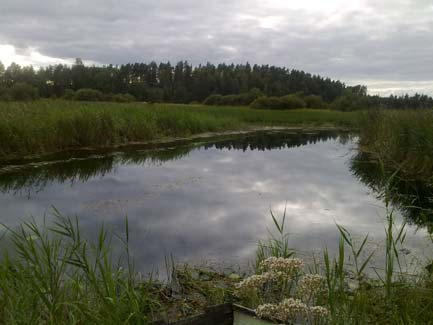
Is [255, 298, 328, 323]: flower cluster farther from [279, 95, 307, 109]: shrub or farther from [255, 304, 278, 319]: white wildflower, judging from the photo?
[279, 95, 307, 109]: shrub

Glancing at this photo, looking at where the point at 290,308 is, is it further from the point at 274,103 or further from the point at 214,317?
the point at 274,103

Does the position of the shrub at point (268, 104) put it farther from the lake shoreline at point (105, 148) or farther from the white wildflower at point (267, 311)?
the white wildflower at point (267, 311)

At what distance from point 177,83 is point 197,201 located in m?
68.7

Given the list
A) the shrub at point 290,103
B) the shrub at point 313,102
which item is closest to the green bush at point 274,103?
the shrub at point 290,103

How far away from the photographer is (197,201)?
22.4 feet

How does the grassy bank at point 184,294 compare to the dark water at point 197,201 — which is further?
the dark water at point 197,201

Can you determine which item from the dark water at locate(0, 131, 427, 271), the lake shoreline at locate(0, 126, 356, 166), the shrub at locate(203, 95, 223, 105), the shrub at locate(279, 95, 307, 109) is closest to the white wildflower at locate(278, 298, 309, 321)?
the dark water at locate(0, 131, 427, 271)

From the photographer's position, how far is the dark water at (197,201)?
15.9 feet

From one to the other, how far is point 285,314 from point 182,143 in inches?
497

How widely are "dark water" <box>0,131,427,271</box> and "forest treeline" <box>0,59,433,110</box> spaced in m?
30.7

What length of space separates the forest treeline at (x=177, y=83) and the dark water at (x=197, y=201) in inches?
1209

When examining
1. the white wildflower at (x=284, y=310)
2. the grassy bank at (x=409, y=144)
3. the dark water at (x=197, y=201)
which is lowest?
the dark water at (x=197, y=201)

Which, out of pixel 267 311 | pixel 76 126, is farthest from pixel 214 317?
pixel 76 126

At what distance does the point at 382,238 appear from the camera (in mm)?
5109
